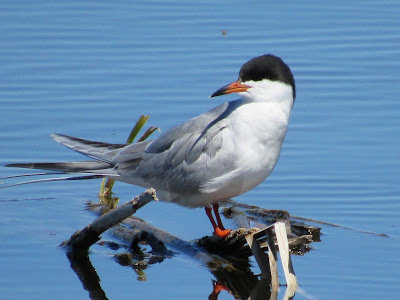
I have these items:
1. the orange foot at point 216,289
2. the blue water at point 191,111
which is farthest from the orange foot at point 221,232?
the orange foot at point 216,289

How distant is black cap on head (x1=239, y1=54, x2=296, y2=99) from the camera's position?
251 inches

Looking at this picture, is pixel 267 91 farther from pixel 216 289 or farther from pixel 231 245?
pixel 216 289

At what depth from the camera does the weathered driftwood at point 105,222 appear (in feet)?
18.2

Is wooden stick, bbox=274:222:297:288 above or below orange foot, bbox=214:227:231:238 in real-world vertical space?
above

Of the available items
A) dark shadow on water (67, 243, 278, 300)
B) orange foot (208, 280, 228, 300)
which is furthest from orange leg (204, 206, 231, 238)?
orange foot (208, 280, 228, 300)

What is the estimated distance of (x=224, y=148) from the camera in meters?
6.41

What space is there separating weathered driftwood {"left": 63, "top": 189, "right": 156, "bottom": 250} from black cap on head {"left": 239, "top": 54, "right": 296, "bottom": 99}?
132 cm

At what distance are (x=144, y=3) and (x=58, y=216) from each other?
4.83m

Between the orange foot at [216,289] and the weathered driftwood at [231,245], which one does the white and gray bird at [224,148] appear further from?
the orange foot at [216,289]

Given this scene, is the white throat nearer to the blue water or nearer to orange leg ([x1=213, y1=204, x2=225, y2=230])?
orange leg ([x1=213, y1=204, x2=225, y2=230])

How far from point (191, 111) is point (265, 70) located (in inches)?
96.5

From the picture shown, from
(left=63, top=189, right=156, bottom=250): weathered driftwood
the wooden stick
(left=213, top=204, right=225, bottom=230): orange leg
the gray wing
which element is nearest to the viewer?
(left=63, top=189, right=156, bottom=250): weathered driftwood

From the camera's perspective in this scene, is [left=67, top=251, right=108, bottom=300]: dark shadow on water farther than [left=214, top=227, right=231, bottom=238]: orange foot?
No

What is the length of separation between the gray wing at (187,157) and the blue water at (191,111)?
0.44m
